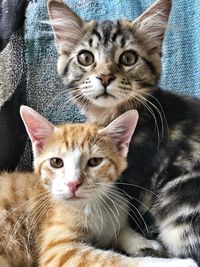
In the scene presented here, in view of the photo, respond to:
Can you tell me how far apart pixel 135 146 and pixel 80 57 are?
296 millimetres

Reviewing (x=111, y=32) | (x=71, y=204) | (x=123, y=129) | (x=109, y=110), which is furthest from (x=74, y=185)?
(x=111, y=32)

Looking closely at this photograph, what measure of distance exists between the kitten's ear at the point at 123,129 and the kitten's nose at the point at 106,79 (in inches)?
4.0

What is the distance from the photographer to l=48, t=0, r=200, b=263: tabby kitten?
4.45 ft

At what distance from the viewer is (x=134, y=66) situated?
1.44 m

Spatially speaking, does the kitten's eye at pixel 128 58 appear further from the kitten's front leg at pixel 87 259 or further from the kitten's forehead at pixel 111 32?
the kitten's front leg at pixel 87 259

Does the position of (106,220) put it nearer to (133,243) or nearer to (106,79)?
(133,243)

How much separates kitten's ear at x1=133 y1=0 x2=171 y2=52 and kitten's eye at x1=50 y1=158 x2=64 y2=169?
440 mm

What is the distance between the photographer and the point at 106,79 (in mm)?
1368

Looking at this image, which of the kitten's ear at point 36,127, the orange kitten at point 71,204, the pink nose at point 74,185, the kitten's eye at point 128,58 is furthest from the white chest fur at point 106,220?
the kitten's eye at point 128,58

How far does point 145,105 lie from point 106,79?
162 mm

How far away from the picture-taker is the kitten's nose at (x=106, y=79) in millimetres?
1368

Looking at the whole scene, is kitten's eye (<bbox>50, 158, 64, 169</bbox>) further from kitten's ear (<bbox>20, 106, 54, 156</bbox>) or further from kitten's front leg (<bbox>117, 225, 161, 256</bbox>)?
kitten's front leg (<bbox>117, 225, 161, 256</bbox>)

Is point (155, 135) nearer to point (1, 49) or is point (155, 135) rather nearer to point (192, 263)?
Result: point (192, 263)

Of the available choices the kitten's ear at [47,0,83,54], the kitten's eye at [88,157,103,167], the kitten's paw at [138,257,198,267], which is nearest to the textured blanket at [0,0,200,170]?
the kitten's ear at [47,0,83,54]
